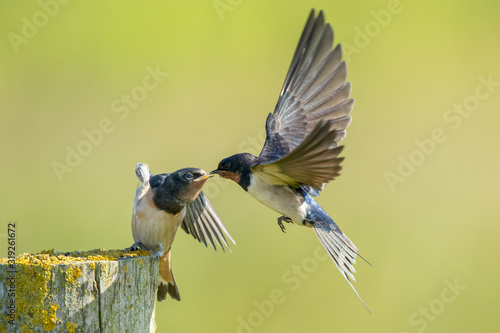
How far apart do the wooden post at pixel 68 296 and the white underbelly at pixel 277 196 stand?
157cm

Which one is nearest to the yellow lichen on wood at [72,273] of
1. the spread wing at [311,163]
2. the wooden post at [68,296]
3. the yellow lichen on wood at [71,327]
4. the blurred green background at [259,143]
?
the wooden post at [68,296]

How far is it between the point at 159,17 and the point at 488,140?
20.3 ft

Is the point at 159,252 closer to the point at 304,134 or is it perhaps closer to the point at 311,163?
the point at 311,163

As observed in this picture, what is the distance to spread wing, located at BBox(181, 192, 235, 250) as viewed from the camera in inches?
222

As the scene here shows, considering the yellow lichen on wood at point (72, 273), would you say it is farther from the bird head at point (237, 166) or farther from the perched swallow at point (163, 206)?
the bird head at point (237, 166)

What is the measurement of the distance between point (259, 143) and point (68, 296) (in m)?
6.66

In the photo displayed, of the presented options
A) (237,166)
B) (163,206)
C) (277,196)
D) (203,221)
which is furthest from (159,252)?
(203,221)

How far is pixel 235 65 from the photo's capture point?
11.7 m

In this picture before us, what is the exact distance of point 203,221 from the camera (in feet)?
18.7

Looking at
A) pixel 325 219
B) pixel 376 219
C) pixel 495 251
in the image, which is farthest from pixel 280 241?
pixel 325 219

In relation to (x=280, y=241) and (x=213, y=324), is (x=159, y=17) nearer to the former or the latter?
(x=280, y=241)

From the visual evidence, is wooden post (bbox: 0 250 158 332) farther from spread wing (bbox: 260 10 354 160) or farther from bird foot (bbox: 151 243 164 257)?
spread wing (bbox: 260 10 354 160)

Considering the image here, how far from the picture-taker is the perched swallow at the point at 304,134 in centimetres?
484

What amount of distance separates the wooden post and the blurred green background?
472 centimetres
